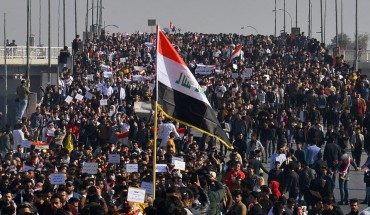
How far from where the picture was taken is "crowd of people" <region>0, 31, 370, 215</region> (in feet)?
74.1

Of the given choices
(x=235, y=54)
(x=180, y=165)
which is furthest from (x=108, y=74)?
(x=180, y=165)

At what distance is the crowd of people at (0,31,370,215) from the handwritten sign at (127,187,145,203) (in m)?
0.05

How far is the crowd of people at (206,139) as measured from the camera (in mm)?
22578

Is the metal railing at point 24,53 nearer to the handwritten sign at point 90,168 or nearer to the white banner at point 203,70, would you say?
the white banner at point 203,70

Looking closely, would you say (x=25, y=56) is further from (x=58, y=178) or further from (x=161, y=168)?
(x=58, y=178)

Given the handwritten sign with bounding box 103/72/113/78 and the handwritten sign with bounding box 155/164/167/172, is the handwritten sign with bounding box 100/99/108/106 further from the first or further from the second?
the handwritten sign with bounding box 155/164/167/172

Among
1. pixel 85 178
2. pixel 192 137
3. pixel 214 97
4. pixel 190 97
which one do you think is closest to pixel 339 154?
pixel 192 137

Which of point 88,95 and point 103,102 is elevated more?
point 88,95

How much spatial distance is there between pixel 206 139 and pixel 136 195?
1806cm

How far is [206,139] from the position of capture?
38.9 m

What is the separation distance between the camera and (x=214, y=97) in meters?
50.3

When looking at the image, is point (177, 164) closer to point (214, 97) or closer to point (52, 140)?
point (52, 140)

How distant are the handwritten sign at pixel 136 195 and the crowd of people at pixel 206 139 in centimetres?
5

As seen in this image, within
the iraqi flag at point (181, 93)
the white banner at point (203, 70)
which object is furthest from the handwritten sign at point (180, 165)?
the white banner at point (203, 70)
